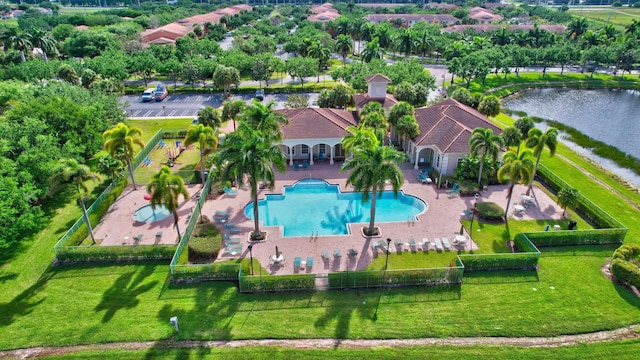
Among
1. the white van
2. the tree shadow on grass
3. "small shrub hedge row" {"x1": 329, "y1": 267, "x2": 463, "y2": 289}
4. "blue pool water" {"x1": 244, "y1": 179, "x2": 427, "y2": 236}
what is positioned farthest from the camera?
the white van

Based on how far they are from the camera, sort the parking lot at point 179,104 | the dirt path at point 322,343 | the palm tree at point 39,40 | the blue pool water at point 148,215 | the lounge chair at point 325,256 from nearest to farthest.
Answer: the dirt path at point 322,343 → the lounge chair at point 325,256 → the blue pool water at point 148,215 → the parking lot at point 179,104 → the palm tree at point 39,40

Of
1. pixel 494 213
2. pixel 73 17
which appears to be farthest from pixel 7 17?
pixel 494 213

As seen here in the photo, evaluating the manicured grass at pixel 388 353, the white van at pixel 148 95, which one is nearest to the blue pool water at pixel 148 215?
the manicured grass at pixel 388 353

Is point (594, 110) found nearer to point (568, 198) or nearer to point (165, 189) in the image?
point (568, 198)

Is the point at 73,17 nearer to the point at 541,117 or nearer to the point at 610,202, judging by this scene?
the point at 541,117

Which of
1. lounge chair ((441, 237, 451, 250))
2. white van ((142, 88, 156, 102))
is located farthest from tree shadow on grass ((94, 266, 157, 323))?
white van ((142, 88, 156, 102))

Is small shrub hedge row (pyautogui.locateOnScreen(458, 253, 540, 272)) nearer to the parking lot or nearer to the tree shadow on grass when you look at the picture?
the tree shadow on grass

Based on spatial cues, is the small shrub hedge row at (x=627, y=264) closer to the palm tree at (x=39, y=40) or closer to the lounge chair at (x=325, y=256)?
the lounge chair at (x=325, y=256)
